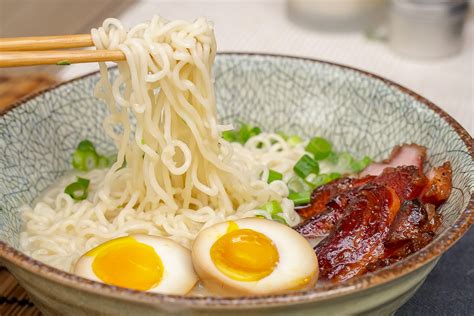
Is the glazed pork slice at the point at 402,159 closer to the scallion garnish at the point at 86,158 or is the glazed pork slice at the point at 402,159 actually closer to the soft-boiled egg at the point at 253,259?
the soft-boiled egg at the point at 253,259

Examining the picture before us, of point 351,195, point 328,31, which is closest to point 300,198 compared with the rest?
point 351,195

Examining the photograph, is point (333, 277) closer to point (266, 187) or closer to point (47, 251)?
point (266, 187)

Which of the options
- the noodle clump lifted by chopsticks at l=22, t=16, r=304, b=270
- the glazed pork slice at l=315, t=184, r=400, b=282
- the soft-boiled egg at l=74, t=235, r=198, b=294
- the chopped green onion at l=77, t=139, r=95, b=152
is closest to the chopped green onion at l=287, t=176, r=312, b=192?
the noodle clump lifted by chopsticks at l=22, t=16, r=304, b=270

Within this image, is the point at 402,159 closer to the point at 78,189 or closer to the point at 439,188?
the point at 439,188

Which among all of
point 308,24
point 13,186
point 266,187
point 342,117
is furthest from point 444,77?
point 13,186

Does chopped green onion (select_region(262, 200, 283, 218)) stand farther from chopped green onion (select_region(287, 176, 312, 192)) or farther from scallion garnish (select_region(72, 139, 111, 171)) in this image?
scallion garnish (select_region(72, 139, 111, 171))

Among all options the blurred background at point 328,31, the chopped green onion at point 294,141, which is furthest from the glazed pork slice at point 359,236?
the blurred background at point 328,31
